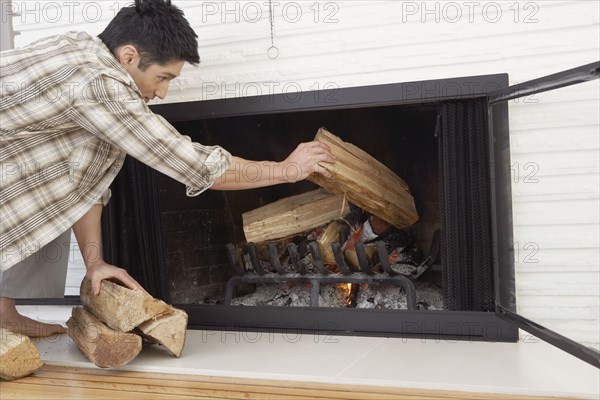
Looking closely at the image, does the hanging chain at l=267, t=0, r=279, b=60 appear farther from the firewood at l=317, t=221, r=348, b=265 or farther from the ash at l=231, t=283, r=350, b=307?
the ash at l=231, t=283, r=350, b=307

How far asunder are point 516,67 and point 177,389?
4.40 feet

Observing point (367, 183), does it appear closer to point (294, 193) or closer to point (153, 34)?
point (294, 193)

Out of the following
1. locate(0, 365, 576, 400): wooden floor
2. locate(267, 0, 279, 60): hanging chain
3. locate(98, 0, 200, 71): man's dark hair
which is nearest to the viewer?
locate(0, 365, 576, 400): wooden floor

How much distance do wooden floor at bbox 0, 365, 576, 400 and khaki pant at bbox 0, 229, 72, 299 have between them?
0.55 meters

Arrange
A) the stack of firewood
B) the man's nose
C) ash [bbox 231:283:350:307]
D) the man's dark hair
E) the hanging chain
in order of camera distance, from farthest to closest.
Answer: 1. ash [bbox 231:283:350:307]
2. the hanging chain
3. the man's nose
4. the man's dark hair
5. the stack of firewood

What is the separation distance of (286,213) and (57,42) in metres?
1.01

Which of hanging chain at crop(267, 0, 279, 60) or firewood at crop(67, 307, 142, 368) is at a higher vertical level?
hanging chain at crop(267, 0, 279, 60)

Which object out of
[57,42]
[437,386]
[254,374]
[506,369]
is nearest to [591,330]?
[506,369]

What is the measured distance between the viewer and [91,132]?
2.18 meters

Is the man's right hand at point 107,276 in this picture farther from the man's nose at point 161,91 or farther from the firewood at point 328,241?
the firewood at point 328,241

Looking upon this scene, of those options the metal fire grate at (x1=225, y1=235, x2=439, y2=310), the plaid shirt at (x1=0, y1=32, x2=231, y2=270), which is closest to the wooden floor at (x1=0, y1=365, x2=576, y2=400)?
the plaid shirt at (x1=0, y1=32, x2=231, y2=270)

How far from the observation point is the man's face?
2314 mm

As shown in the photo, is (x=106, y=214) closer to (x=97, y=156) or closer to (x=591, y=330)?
(x=97, y=156)

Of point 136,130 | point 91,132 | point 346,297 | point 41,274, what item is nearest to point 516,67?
point 346,297
